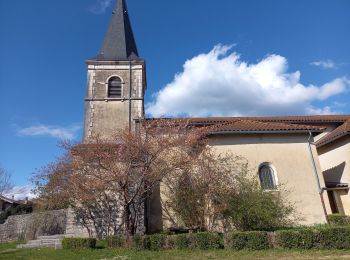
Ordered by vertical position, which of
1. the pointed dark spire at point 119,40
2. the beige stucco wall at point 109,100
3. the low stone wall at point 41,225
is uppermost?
the pointed dark spire at point 119,40

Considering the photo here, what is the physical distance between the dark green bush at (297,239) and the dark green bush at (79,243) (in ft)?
23.7

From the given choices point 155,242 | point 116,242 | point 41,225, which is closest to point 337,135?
point 155,242

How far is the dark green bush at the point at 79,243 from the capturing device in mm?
11484

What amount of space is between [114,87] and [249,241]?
62.9 feet

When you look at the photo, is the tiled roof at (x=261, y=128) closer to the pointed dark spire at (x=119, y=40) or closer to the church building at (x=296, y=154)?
the church building at (x=296, y=154)

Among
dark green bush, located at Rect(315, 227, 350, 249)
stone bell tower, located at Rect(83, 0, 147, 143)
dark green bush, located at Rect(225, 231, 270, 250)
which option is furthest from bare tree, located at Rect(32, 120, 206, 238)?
stone bell tower, located at Rect(83, 0, 147, 143)

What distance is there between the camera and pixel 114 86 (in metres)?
25.8

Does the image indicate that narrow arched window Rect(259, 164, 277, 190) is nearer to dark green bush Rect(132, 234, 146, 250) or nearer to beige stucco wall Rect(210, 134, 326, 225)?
beige stucco wall Rect(210, 134, 326, 225)

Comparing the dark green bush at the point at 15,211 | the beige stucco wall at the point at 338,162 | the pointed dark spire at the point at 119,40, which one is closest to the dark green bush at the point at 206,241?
the beige stucco wall at the point at 338,162

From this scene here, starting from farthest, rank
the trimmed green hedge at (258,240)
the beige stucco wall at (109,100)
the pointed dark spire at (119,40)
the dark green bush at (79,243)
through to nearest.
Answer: the pointed dark spire at (119,40) → the beige stucco wall at (109,100) → the dark green bush at (79,243) → the trimmed green hedge at (258,240)

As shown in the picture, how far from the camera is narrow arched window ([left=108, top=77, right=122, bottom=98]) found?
1000 inches

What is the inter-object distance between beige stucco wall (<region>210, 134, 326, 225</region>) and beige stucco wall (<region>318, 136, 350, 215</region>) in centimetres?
286

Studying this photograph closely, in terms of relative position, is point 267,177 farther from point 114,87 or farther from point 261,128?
point 114,87

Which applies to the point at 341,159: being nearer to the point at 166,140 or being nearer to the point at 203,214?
the point at 203,214
